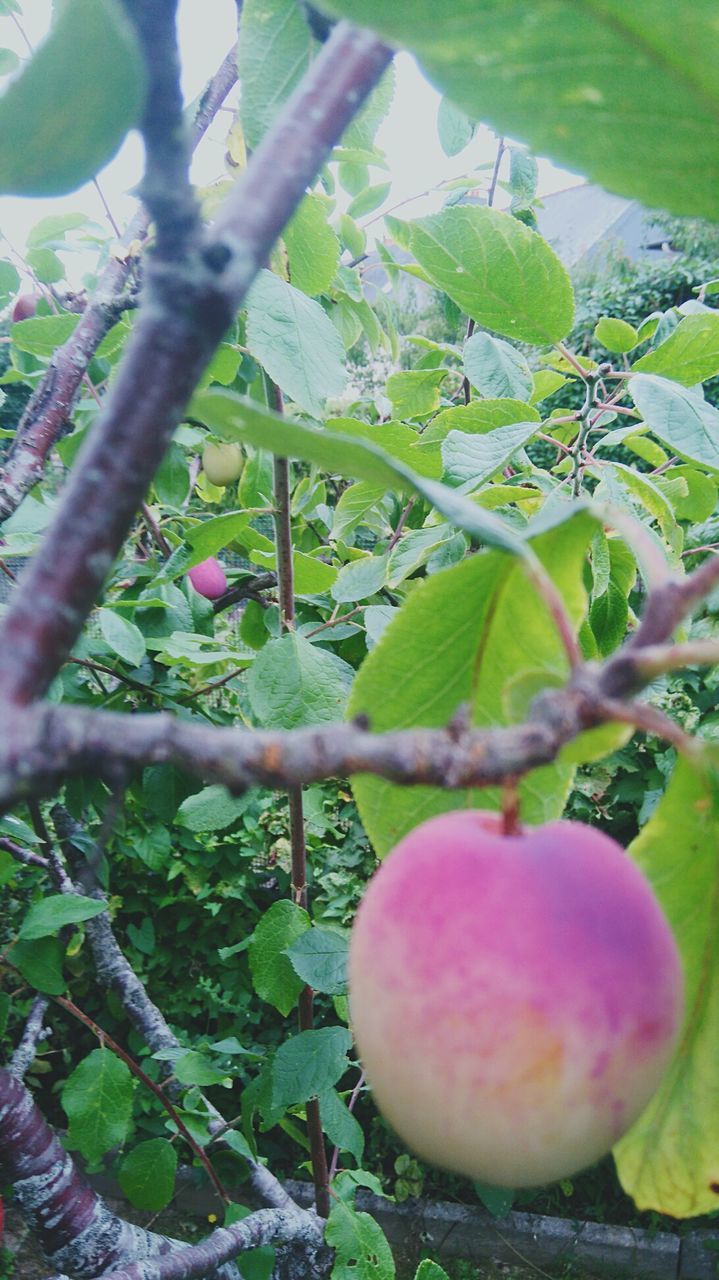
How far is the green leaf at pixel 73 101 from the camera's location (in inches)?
10.4

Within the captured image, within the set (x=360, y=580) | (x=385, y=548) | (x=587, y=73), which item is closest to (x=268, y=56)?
(x=587, y=73)

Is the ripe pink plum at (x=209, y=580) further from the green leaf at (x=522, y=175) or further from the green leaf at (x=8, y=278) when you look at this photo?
the green leaf at (x=522, y=175)

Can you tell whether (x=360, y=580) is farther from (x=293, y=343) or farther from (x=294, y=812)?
(x=293, y=343)

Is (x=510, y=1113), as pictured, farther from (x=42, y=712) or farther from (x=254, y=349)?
(x=254, y=349)

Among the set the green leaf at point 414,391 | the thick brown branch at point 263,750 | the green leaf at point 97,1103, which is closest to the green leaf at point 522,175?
the green leaf at point 414,391

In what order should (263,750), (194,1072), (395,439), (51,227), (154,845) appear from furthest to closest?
(154,845) → (51,227) → (194,1072) → (395,439) → (263,750)

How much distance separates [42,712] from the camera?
236mm

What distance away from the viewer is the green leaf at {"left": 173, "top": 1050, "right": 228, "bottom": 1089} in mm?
1175

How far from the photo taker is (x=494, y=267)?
0.77m

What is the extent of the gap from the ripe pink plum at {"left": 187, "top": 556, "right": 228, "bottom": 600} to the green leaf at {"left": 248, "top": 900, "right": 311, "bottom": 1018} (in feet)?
2.54

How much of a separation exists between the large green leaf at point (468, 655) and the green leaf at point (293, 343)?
1.16ft

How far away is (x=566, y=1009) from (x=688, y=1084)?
149 mm

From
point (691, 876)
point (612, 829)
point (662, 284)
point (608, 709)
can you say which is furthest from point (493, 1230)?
point (662, 284)

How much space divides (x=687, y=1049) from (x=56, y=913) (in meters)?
0.94
